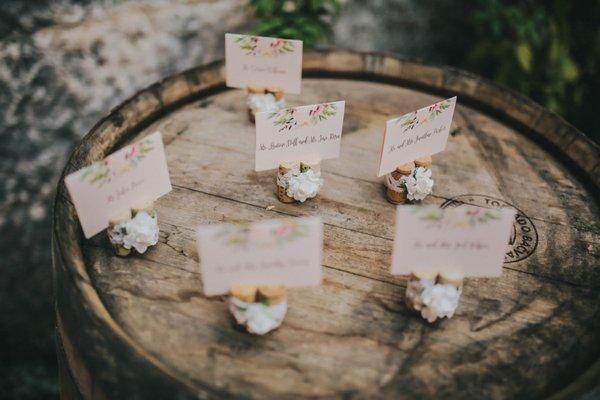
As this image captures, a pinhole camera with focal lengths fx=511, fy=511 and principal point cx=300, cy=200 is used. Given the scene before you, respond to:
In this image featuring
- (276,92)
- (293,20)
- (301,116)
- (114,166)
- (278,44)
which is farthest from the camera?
(293,20)

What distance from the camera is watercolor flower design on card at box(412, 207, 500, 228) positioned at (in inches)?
45.8

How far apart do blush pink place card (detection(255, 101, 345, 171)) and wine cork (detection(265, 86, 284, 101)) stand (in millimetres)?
398

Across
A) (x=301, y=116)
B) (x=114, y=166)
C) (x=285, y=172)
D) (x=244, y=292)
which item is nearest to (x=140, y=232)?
(x=114, y=166)

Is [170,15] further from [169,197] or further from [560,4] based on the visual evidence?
[560,4]

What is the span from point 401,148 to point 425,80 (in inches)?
28.1

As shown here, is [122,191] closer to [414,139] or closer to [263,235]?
[263,235]

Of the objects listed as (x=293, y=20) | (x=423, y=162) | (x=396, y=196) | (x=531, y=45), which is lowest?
(x=396, y=196)

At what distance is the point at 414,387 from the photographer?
1.11 m

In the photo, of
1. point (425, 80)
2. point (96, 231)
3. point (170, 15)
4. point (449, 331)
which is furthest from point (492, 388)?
point (170, 15)

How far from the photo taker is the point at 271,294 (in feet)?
3.80

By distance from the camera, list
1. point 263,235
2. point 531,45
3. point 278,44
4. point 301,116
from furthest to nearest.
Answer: point 531,45 < point 278,44 < point 301,116 < point 263,235

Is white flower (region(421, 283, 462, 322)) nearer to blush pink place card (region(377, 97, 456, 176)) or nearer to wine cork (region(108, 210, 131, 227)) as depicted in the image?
blush pink place card (region(377, 97, 456, 176))

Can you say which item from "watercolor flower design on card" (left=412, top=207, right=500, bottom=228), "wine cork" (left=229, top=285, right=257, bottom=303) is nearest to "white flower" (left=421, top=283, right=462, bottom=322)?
"watercolor flower design on card" (left=412, top=207, right=500, bottom=228)

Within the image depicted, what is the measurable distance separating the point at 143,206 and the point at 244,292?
399 millimetres
